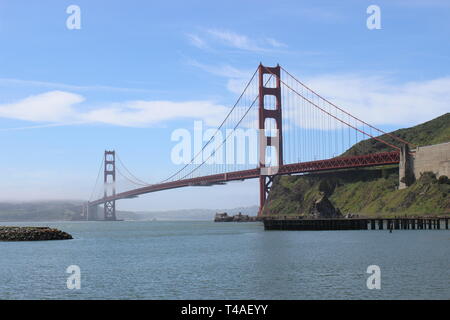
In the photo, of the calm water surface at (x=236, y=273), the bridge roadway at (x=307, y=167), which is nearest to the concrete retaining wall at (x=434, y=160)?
the bridge roadway at (x=307, y=167)

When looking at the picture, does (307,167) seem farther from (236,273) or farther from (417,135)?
(236,273)

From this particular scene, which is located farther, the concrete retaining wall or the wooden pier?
the concrete retaining wall

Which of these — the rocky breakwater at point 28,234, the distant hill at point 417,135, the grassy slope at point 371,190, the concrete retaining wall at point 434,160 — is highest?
the distant hill at point 417,135

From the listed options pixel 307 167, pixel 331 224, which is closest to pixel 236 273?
pixel 331 224

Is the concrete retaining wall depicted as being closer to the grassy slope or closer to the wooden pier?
the grassy slope

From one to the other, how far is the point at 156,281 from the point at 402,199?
8641 cm

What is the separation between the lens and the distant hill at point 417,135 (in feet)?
527

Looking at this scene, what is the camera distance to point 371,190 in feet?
452

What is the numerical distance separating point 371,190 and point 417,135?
1525 inches

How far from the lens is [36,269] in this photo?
153 feet

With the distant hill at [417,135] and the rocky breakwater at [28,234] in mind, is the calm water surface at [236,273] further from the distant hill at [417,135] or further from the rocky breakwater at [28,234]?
the distant hill at [417,135]

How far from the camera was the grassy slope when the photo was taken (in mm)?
111562

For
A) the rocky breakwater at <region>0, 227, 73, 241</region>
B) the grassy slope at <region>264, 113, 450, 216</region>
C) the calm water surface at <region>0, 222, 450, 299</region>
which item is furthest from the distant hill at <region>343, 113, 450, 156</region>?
the calm water surface at <region>0, 222, 450, 299</region>
